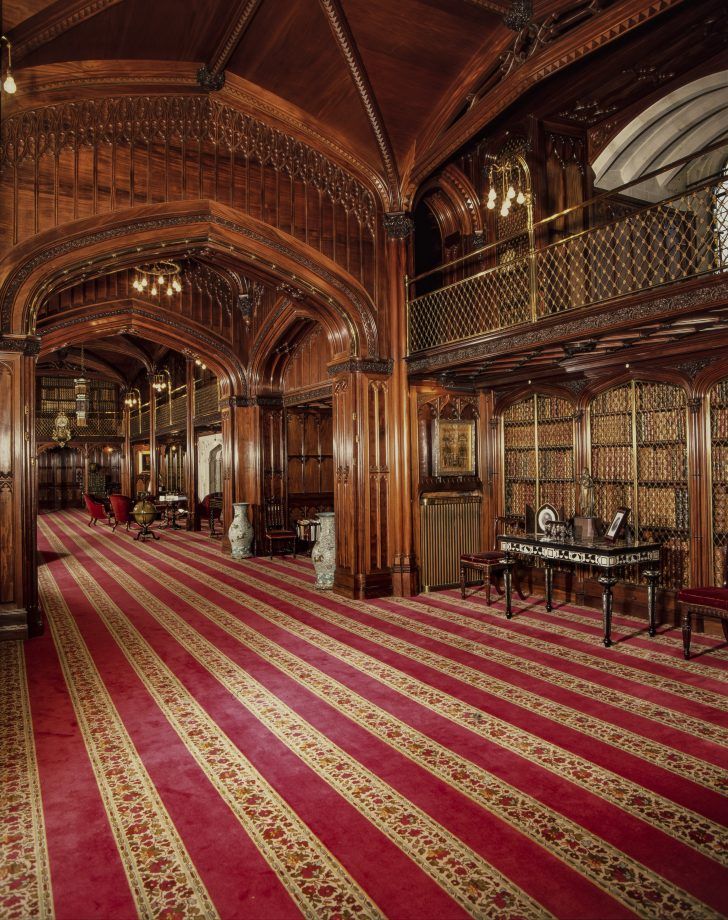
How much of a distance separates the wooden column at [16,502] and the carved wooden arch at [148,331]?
439cm

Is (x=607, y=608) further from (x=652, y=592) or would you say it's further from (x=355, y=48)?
(x=355, y=48)

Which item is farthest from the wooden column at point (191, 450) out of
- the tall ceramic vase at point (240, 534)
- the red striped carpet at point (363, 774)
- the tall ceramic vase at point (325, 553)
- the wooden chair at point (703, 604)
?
the wooden chair at point (703, 604)

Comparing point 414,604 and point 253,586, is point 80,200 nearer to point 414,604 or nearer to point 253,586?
point 253,586

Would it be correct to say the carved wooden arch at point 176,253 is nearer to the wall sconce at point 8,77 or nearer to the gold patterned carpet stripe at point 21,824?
the wall sconce at point 8,77

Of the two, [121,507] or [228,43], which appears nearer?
[228,43]

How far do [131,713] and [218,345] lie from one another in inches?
339

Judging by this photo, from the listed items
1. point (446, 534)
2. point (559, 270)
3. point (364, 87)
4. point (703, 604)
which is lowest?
point (703, 604)

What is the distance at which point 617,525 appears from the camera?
664 cm

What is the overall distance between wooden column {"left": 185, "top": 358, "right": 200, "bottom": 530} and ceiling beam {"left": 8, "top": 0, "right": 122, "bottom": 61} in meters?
10.2

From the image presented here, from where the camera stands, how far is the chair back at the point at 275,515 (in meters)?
12.2

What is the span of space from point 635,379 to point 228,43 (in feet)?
19.1

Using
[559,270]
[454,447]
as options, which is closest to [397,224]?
[559,270]

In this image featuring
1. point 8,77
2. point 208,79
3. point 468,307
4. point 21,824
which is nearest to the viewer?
point 21,824

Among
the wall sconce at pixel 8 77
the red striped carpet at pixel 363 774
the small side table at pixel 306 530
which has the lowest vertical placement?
the red striped carpet at pixel 363 774
